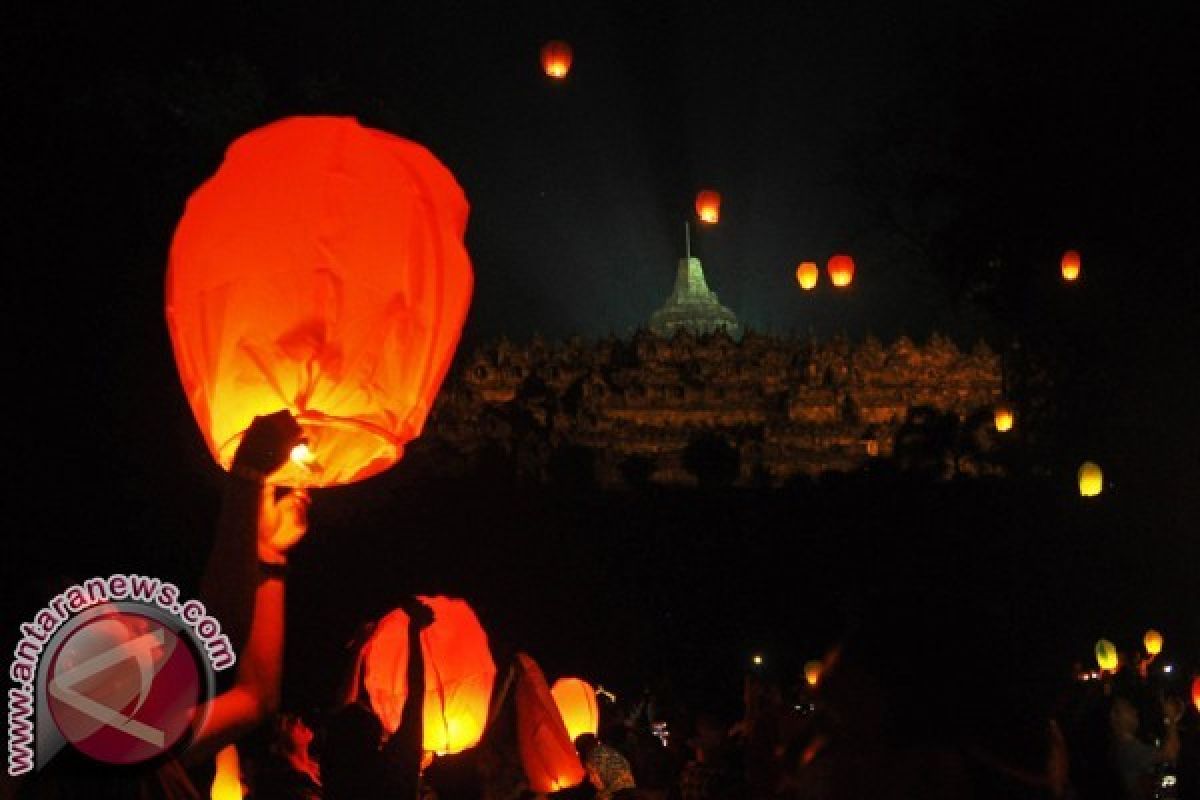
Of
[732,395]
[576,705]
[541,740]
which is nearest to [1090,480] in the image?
[732,395]

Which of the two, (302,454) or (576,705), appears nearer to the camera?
(302,454)

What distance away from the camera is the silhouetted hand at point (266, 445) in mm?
2100

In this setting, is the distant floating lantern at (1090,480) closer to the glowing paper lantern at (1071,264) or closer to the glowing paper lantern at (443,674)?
the glowing paper lantern at (1071,264)

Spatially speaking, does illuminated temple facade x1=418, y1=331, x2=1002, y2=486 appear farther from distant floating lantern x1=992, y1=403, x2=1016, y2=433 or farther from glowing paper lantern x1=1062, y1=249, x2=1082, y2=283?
glowing paper lantern x1=1062, y1=249, x2=1082, y2=283

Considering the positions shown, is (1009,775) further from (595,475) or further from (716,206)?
(595,475)

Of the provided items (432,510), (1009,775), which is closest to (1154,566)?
(432,510)

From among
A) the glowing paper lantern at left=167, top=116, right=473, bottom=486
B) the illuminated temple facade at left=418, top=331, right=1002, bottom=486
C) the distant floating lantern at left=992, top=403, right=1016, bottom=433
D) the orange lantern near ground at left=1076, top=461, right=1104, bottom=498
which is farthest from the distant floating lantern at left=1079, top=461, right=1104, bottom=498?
the glowing paper lantern at left=167, top=116, right=473, bottom=486

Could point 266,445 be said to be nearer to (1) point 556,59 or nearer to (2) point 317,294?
(2) point 317,294

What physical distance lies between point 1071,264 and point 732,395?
920cm

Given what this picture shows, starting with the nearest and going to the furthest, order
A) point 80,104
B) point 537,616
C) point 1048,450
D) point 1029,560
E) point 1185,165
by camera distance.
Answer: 1. point 80,104
2. point 1185,165
3. point 537,616
4. point 1029,560
5. point 1048,450

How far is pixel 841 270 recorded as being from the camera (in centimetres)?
1727

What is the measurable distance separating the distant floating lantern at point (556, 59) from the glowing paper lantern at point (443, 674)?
7849mm

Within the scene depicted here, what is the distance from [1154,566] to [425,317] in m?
17.1

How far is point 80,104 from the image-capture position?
21.7 ft
